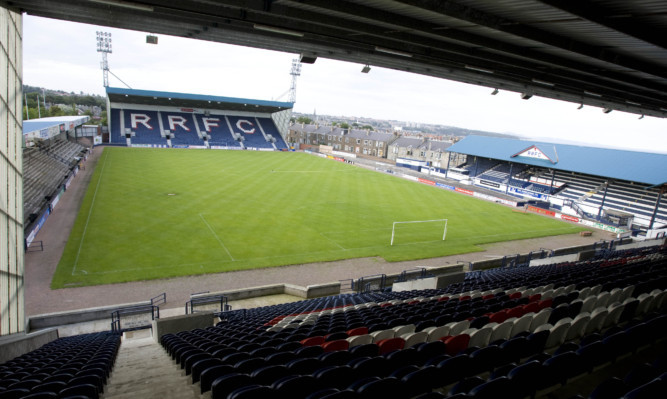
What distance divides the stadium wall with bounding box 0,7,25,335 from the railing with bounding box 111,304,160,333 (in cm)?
257

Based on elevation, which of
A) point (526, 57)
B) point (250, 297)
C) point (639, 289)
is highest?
point (526, 57)

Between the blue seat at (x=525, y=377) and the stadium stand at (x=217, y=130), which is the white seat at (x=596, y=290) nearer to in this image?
the blue seat at (x=525, y=377)

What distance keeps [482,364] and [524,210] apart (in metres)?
39.9

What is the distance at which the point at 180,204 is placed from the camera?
29562 mm

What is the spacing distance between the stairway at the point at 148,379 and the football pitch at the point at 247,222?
999 centimetres

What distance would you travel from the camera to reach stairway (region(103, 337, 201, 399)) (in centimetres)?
518

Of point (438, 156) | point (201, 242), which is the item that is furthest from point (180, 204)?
point (438, 156)

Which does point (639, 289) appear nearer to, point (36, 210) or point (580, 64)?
point (580, 64)


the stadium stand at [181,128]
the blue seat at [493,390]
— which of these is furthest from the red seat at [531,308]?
the stadium stand at [181,128]

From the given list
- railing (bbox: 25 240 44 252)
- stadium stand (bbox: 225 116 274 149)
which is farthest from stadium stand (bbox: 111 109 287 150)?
railing (bbox: 25 240 44 252)

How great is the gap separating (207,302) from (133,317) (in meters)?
2.60

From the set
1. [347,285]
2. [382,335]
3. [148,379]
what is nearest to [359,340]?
[382,335]

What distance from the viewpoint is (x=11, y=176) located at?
35.7 feet

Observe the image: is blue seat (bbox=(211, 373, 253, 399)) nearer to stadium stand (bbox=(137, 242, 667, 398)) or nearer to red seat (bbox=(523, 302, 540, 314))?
stadium stand (bbox=(137, 242, 667, 398))
